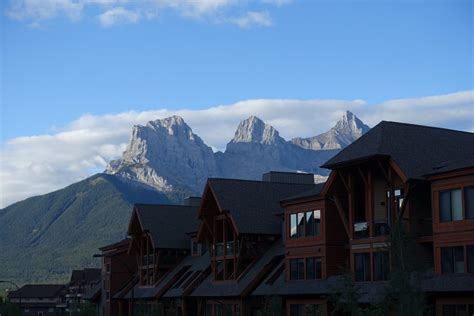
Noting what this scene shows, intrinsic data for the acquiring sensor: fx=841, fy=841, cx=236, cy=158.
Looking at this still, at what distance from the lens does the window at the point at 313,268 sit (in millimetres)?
57812

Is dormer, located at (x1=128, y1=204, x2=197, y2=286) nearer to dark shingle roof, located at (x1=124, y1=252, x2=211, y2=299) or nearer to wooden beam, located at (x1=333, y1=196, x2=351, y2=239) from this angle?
dark shingle roof, located at (x1=124, y1=252, x2=211, y2=299)

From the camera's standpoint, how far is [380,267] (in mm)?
51281

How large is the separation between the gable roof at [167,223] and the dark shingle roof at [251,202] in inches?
610

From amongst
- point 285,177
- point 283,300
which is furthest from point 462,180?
point 285,177

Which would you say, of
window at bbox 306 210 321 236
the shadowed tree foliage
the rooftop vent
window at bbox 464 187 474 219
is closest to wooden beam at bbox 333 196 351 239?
window at bbox 306 210 321 236

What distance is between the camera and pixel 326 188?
55688mm

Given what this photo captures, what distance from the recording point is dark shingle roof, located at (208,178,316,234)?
224 ft

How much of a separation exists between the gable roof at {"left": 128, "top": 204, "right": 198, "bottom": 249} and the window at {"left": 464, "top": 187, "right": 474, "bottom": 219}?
4439cm

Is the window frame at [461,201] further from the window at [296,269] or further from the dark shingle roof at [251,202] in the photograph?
the dark shingle roof at [251,202]

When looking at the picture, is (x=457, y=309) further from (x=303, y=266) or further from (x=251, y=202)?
(x=251, y=202)

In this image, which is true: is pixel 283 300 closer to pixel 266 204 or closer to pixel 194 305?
pixel 266 204

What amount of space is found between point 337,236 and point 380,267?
638 centimetres

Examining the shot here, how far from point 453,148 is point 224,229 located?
74.8 ft

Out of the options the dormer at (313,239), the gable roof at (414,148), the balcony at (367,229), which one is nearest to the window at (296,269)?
the dormer at (313,239)
